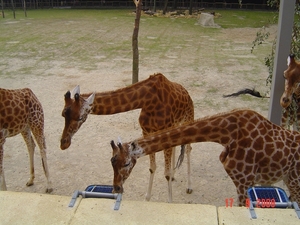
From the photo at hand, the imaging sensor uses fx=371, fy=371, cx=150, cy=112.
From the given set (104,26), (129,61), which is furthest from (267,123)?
(104,26)

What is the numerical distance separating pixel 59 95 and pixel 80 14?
20.5m

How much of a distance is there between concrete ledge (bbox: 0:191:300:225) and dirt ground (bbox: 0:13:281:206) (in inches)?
107

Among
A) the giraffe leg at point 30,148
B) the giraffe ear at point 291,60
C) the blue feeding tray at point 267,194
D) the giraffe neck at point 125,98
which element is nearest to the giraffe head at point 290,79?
the giraffe ear at point 291,60

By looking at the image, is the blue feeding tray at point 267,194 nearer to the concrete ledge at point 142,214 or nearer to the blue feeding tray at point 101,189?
the concrete ledge at point 142,214

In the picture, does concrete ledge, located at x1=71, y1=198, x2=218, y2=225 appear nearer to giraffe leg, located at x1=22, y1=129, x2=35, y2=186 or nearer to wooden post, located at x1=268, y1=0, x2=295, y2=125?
A: wooden post, located at x1=268, y1=0, x2=295, y2=125

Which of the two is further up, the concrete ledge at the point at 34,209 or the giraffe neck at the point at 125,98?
the giraffe neck at the point at 125,98

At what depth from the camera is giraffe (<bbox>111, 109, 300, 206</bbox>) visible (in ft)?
13.0

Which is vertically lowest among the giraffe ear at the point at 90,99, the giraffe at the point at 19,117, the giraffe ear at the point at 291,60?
the giraffe at the point at 19,117

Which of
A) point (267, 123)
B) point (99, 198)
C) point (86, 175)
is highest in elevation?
point (267, 123)

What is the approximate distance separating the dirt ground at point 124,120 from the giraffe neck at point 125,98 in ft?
5.68

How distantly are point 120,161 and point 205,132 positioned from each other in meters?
0.98

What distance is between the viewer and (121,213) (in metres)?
3.13

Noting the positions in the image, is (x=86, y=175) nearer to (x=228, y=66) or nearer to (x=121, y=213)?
(x=121, y=213)

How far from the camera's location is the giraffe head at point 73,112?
4.52 metres
